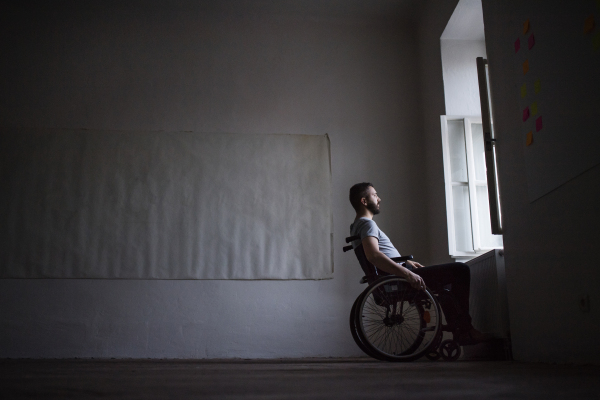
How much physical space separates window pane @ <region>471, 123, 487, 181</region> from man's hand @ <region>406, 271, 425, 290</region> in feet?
5.34

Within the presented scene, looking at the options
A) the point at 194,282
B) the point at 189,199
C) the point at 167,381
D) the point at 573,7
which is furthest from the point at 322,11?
the point at 167,381

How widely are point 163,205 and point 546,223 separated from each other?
293 cm

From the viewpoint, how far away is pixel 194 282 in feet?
13.6

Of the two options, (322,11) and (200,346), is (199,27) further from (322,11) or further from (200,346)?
(200,346)

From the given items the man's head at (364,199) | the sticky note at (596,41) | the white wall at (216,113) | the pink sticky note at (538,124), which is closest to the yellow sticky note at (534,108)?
the pink sticky note at (538,124)

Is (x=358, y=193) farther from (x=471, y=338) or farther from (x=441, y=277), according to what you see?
(x=471, y=338)

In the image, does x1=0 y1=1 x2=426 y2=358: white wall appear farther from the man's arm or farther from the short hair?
the man's arm

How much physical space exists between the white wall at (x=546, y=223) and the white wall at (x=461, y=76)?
1.02 metres

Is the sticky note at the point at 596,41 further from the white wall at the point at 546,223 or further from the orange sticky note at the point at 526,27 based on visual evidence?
the orange sticky note at the point at 526,27

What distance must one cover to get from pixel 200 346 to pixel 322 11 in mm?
2996

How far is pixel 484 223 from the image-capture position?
12.3ft

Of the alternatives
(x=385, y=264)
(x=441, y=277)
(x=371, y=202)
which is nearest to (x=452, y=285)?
(x=441, y=277)

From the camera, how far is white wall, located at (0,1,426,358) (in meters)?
4.02

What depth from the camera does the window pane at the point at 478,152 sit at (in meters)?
3.83
